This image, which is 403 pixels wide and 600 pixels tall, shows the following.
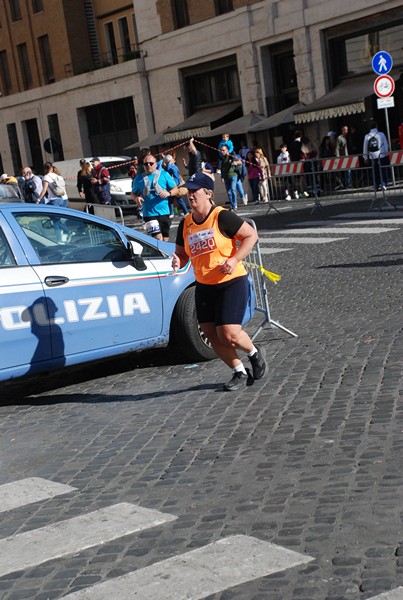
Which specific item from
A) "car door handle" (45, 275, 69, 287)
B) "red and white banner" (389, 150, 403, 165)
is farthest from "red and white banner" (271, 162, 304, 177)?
"car door handle" (45, 275, 69, 287)

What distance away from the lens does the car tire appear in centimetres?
954

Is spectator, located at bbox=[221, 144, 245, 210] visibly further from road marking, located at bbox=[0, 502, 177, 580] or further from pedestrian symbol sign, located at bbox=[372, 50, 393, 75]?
road marking, located at bbox=[0, 502, 177, 580]

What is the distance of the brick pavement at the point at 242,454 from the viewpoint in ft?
16.0

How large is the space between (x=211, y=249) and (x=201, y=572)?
3812mm

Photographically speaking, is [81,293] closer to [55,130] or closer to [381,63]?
[381,63]

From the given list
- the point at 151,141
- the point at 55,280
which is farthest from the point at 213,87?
the point at 55,280

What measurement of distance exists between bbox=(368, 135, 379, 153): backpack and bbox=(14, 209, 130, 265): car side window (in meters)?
18.0

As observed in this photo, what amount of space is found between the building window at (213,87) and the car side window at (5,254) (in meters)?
33.7

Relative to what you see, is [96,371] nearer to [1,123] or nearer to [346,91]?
[346,91]

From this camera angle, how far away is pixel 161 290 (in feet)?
31.1

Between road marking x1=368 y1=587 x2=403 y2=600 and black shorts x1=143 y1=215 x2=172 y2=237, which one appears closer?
road marking x1=368 y1=587 x2=403 y2=600

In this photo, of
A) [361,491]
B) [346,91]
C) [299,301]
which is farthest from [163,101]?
[361,491]

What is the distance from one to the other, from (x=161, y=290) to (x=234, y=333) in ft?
4.58

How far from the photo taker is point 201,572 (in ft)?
15.5
